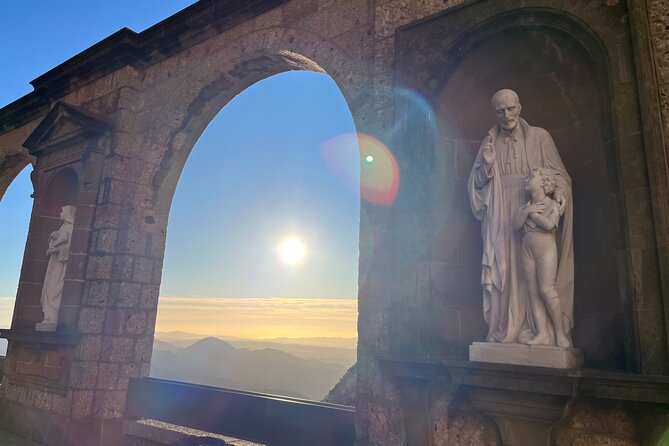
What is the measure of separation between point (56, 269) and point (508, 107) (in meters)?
5.60

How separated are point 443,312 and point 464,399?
1.90ft

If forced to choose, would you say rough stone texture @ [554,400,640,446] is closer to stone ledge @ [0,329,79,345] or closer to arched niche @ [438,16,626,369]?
arched niche @ [438,16,626,369]

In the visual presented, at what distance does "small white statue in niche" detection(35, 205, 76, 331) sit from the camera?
5754 millimetres

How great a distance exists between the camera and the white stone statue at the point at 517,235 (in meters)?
2.74

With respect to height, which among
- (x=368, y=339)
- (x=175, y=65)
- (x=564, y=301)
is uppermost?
(x=175, y=65)

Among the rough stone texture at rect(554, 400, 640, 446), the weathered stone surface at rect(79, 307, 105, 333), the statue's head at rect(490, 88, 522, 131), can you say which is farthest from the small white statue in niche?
the rough stone texture at rect(554, 400, 640, 446)

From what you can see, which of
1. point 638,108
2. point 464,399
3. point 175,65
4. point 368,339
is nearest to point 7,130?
point 175,65

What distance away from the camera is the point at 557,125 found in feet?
11.0

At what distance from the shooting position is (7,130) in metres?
8.37

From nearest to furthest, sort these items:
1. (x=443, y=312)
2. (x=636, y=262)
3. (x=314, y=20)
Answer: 1. (x=636, y=262)
2. (x=443, y=312)
3. (x=314, y=20)

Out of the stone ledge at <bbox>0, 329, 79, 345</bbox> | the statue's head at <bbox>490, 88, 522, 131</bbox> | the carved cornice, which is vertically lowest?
the stone ledge at <bbox>0, 329, 79, 345</bbox>

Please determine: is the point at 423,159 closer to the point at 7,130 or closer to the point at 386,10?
the point at 386,10

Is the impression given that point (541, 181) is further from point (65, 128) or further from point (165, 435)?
point (65, 128)

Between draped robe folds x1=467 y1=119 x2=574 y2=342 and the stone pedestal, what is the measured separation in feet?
0.29
